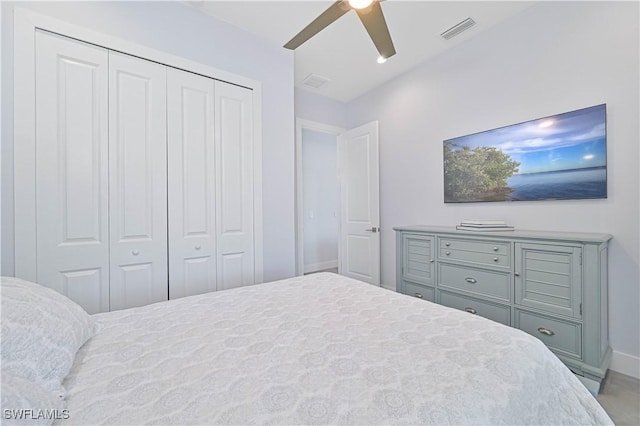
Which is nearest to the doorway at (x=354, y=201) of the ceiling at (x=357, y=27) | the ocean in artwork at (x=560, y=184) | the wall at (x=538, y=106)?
the wall at (x=538, y=106)

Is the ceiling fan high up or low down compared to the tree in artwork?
up

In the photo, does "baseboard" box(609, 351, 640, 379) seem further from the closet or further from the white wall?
the white wall

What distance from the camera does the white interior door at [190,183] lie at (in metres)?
2.10

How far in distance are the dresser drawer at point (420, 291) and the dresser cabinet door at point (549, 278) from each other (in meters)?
0.69

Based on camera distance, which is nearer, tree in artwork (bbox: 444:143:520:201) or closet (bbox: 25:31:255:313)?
closet (bbox: 25:31:255:313)

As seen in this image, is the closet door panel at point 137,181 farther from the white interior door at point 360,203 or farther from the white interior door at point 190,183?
the white interior door at point 360,203

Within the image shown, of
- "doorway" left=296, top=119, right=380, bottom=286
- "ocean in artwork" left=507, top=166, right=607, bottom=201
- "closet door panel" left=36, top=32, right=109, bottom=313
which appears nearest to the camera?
"closet door panel" left=36, top=32, right=109, bottom=313

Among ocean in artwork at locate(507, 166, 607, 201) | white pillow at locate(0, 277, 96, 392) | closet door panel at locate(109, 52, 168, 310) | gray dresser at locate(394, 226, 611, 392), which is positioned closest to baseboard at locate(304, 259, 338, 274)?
gray dresser at locate(394, 226, 611, 392)

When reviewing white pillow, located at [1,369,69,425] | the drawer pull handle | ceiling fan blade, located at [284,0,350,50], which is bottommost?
the drawer pull handle

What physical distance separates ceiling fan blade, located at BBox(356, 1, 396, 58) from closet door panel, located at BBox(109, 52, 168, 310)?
4.97 feet

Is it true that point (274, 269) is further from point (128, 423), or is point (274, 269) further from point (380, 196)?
point (128, 423)

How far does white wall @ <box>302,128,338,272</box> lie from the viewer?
205 inches

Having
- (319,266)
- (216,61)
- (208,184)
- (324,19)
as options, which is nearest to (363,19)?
(324,19)

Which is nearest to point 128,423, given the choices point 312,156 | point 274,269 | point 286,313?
point 286,313
